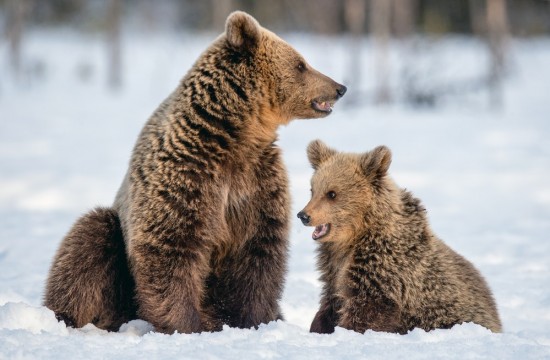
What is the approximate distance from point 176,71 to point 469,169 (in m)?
18.9

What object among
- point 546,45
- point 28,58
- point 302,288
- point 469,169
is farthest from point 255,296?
point 546,45

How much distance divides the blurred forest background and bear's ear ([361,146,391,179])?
17859 mm

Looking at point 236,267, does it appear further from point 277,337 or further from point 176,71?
point 176,71

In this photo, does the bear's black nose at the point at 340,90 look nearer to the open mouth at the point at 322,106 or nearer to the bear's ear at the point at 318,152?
the open mouth at the point at 322,106

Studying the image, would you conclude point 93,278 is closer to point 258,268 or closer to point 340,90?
point 258,268

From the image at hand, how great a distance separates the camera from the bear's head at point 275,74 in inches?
220

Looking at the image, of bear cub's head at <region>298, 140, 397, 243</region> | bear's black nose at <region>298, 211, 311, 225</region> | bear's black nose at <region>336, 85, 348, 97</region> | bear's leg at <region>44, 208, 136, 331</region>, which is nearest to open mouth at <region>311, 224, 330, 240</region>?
bear cub's head at <region>298, 140, 397, 243</region>

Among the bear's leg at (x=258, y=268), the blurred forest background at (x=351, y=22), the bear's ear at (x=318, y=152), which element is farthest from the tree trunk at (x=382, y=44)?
the bear's leg at (x=258, y=268)

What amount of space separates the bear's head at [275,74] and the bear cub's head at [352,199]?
470 mm

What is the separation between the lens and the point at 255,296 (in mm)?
5582

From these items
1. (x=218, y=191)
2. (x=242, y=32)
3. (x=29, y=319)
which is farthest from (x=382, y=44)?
(x=29, y=319)

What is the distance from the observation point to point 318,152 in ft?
20.1

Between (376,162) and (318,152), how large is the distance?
548 millimetres

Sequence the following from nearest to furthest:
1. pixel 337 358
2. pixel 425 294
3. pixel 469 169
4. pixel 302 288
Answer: pixel 337 358
pixel 425 294
pixel 302 288
pixel 469 169
